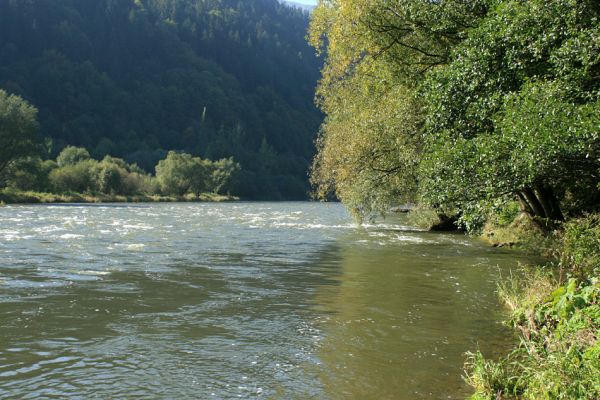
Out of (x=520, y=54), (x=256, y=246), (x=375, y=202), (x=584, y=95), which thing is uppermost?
(x=520, y=54)

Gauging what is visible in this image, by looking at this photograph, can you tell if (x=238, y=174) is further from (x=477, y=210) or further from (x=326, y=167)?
(x=477, y=210)

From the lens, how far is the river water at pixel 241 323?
30.2 ft

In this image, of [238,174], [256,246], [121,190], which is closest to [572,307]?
[256,246]

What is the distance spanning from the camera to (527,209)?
25.5 meters

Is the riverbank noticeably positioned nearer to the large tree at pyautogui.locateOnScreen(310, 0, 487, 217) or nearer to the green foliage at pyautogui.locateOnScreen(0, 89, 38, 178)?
the green foliage at pyautogui.locateOnScreen(0, 89, 38, 178)

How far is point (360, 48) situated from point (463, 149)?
429 inches

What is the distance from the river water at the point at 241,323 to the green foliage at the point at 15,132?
8353 cm

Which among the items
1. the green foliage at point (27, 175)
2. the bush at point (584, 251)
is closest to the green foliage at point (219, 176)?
the green foliage at point (27, 175)

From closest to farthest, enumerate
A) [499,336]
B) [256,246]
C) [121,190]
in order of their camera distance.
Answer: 1. [499,336]
2. [256,246]
3. [121,190]

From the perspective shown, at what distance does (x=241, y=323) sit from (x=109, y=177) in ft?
363

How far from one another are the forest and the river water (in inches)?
51.0

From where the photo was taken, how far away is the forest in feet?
29.7

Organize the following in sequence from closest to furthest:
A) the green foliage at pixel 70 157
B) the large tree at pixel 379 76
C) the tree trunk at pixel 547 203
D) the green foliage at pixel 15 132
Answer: the tree trunk at pixel 547 203
the large tree at pixel 379 76
the green foliage at pixel 15 132
the green foliage at pixel 70 157

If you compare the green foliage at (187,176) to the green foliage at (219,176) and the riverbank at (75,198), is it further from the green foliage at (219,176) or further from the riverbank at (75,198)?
the riverbank at (75,198)
